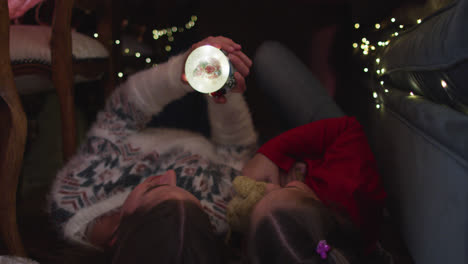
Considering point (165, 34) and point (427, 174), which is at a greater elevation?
Answer: point (165, 34)

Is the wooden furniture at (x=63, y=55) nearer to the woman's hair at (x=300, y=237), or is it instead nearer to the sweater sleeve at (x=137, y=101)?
the sweater sleeve at (x=137, y=101)

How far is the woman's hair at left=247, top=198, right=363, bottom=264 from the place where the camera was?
0.38m

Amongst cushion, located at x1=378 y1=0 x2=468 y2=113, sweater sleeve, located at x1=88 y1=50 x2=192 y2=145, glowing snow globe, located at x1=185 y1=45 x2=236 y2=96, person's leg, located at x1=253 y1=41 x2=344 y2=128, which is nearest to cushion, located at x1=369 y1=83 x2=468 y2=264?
cushion, located at x1=378 y1=0 x2=468 y2=113

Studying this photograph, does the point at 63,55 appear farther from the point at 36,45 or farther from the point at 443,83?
the point at 443,83

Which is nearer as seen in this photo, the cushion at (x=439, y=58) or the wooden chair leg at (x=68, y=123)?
the cushion at (x=439, y=58)

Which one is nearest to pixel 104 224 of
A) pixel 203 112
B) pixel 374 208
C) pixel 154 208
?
pixel 154 208

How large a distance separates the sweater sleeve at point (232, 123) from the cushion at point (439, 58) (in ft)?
0.99

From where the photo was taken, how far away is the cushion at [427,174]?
1.14 feet

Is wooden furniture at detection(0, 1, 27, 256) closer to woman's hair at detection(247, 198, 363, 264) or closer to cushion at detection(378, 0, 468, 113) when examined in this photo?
woman's hair at detection(247, 198, 363, 264)

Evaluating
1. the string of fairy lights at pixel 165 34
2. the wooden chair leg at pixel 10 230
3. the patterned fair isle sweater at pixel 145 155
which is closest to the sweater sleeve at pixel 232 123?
the patterned fair isle sweater at pixel 145 155

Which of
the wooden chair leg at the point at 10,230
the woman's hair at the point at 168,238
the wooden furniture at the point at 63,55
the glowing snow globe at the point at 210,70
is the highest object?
the wooden furniture at the point at 63,55

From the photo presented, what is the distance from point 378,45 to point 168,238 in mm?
624

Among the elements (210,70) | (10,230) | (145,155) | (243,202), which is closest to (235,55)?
(210,70)

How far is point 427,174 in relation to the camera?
44 centimetres
